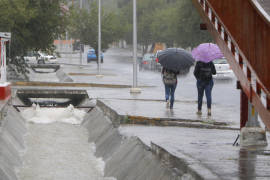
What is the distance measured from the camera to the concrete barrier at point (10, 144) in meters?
14.4

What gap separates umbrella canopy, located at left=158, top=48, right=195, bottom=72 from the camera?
2047cm

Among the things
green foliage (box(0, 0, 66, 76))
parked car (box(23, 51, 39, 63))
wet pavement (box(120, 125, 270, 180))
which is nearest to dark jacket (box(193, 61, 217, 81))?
wet pavement (box(120, 125, 270, 180))

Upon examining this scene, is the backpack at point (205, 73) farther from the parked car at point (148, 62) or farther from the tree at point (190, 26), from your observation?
the tree at point (190, 26)

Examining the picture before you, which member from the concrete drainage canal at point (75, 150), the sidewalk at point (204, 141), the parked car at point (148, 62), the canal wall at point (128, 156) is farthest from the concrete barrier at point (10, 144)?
the parked car at point (148, 62)

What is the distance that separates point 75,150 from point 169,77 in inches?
131

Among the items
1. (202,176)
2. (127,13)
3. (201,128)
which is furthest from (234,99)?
(127,13)

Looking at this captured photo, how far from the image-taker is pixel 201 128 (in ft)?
55.2

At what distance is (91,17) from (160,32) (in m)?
46.9

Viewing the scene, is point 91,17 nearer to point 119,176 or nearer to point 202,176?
point 119,176

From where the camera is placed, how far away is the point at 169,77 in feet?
69.1

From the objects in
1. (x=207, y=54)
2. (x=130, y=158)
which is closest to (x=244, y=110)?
(x=130, y=158)

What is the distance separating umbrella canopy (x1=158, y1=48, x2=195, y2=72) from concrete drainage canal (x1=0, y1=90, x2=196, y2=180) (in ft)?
6.68

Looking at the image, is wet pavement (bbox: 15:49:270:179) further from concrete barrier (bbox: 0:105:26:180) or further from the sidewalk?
concrete barrier (bbox: 0:105:26:180)

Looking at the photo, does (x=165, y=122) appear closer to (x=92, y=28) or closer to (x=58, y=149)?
(x=58, y=149)
